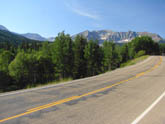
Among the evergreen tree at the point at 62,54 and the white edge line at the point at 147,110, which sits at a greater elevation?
the evergreen tree at the point at 62,54

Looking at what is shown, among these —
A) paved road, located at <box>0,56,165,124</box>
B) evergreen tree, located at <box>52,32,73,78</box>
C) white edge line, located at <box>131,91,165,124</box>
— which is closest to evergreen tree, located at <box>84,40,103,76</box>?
evergreen tree, located at <box>52,32,73,78</box>

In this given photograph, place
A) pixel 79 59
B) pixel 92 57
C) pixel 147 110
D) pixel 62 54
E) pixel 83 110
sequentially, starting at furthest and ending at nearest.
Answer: pixel 92 57, pixel 79 59, pixel 62 54, pixel 147 110, pixel 83 110


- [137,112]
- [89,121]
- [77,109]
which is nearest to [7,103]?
[77,109]

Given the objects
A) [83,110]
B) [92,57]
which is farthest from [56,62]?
[83,110]

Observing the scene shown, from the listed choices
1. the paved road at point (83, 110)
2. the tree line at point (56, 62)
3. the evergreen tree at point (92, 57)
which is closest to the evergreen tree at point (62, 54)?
the tree line at point (56, 62)

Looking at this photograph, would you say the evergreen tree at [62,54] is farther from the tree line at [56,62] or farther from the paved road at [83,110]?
the paved road at [83,110]

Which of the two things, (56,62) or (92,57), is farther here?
(92,57)

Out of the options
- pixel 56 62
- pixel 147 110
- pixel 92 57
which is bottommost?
pixel 147 110

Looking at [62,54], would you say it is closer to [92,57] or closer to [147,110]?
[92,57]

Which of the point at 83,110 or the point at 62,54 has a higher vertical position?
the point at 62,54

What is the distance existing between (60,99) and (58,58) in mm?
29393

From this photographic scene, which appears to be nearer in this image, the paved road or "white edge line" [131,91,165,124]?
the paved road

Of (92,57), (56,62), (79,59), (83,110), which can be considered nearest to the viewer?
(83,110)

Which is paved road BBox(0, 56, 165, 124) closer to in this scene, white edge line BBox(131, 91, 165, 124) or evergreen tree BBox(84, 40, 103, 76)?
white edge line BBox(131, 91, 165, 124)
